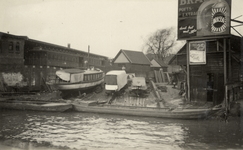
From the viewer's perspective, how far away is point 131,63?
111ft

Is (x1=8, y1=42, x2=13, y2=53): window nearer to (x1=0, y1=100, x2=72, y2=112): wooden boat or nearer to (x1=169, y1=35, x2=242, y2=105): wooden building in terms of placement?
(x1=0, y1=100, x2=72, y2=112): wooden boat

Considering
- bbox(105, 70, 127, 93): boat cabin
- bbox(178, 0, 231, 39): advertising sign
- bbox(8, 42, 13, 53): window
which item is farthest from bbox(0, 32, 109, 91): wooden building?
bbox(178, 0, 231, 39): advertising sign

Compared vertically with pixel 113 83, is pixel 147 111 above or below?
below

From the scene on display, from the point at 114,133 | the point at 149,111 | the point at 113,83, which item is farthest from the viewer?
the point at 113,83

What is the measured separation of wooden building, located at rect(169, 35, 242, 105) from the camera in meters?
15.7

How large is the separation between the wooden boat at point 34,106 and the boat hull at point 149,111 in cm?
116

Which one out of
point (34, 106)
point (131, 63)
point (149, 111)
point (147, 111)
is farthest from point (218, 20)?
point (131, 63)

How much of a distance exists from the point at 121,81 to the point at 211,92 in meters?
9.96

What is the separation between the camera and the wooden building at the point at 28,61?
23.0 meters

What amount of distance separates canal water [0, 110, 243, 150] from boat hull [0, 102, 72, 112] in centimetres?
116

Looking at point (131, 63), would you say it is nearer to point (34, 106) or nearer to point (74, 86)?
point (74, 86)

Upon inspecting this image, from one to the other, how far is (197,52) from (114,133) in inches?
374

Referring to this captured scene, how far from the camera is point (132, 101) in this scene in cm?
2030

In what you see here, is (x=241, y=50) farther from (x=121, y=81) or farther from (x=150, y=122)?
(x=121, y=81)
